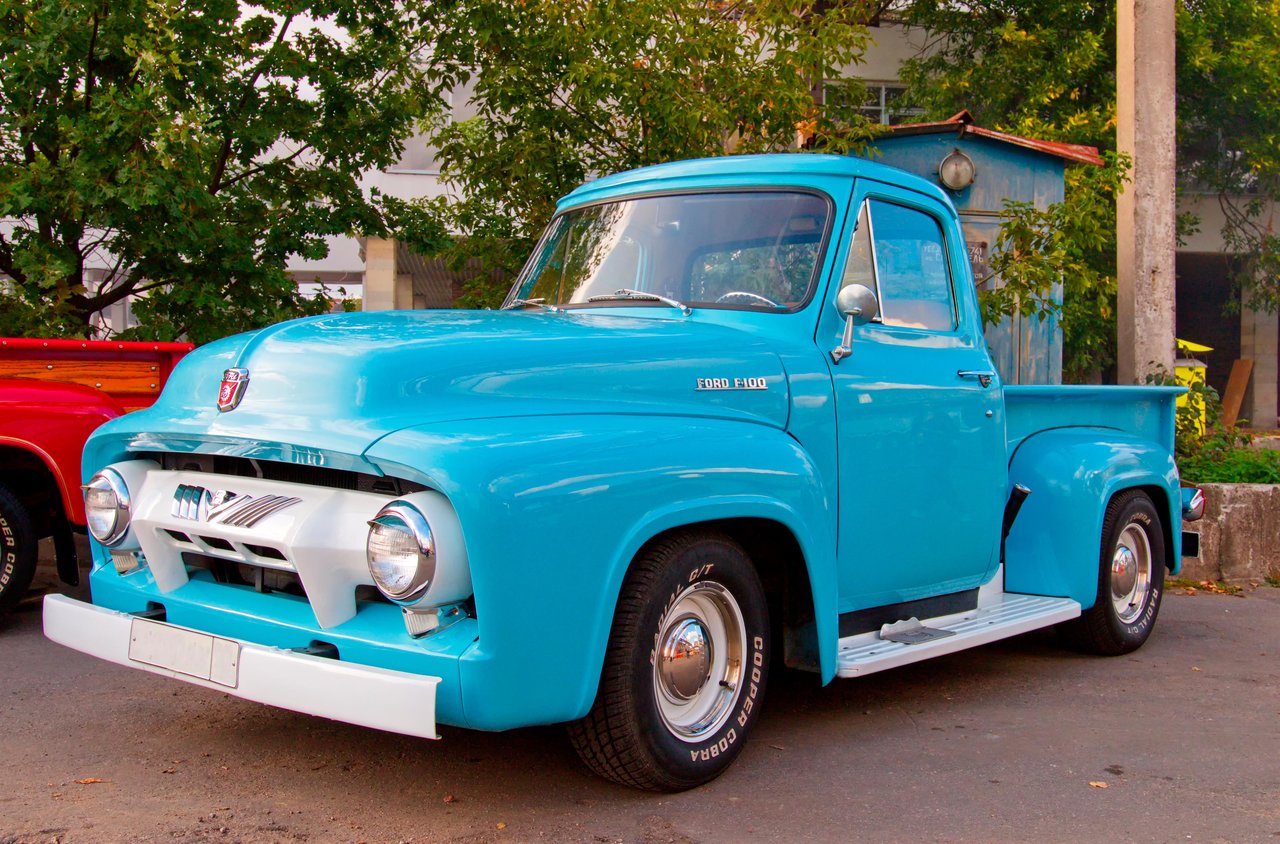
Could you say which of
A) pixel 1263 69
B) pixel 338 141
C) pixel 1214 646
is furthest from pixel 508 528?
pixel 1263 69

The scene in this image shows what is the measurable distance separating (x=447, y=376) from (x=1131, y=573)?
4045 mm

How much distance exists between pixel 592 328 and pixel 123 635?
1722mm

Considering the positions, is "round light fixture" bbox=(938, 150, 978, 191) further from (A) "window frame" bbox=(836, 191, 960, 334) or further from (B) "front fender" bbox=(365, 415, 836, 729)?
(B) "front fender" bbox=(365, 415, 836, 729)

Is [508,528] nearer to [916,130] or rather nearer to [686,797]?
[686,797]

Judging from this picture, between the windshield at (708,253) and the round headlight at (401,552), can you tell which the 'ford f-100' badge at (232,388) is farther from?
the windshield at (708,253)

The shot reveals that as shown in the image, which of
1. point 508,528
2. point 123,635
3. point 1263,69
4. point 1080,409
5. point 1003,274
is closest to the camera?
point 508,528

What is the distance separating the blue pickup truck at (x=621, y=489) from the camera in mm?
3230

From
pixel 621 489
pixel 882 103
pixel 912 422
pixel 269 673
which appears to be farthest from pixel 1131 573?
pixel 882 103

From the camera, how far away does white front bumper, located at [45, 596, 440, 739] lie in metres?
3.09

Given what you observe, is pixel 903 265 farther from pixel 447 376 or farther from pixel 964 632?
pixel 447 376

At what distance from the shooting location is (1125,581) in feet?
20.1

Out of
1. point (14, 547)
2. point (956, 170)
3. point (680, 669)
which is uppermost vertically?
point (956, 170)

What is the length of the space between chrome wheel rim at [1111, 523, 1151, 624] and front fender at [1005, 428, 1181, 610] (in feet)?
1.36

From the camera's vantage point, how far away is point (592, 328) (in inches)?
160
